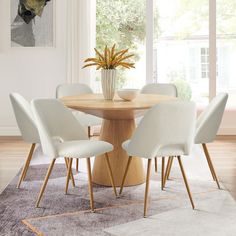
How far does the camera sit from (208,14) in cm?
708

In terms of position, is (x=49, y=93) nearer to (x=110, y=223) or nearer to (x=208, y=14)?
(x=208, y=14)

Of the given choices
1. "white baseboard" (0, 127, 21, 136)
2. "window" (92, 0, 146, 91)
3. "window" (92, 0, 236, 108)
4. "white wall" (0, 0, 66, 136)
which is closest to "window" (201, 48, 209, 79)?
"window" (92, 0, 236, 108)

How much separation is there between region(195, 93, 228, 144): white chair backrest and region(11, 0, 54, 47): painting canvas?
11.7ft

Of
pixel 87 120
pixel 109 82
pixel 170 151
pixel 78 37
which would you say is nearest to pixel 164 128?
pixel 170 151

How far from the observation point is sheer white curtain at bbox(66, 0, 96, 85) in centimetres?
671

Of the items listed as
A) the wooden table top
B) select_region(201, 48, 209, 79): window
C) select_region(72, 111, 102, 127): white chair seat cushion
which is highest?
select_region(201, 48, 209, 79): window

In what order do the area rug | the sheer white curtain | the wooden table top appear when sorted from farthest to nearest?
the sheer white curtain
the wooden table top
the area rug

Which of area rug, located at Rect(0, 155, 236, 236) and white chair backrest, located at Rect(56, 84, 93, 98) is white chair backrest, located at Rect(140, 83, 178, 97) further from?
area rug, located at Rect(0, 155, 236, 236)

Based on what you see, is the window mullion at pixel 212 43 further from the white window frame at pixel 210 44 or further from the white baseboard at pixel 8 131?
the white baseboard at pixel 8 131

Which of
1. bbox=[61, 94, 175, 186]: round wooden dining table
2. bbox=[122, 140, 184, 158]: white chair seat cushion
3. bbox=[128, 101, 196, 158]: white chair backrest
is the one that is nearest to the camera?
bbox=[128, 101, 196, 158]: white chair backrest

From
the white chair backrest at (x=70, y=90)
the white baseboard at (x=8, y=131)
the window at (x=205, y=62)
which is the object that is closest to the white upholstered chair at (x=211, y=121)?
the white chair backrest at (x=70, y=90)

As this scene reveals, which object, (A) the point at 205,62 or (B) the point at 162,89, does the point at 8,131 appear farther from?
(A) the point at 205,62

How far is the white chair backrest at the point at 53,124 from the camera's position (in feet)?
11.2

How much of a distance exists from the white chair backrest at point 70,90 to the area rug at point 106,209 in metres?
1.08
